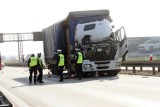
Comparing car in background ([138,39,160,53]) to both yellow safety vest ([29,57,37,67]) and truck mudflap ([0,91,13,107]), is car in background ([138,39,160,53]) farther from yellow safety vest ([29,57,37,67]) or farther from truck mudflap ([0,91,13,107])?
truck mudflap ([0,91,13,107])

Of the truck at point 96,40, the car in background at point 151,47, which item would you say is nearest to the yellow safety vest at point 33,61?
the truck at point 96,40

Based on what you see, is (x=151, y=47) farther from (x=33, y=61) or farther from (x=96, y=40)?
(x=33, y=61)

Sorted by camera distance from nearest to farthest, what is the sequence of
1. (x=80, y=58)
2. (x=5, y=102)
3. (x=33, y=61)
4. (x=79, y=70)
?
(x=5, y=102) → (x=33, y=61) → (x=80, y=58) → (x=79, y=70)

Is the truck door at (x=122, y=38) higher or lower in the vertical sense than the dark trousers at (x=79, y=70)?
higher

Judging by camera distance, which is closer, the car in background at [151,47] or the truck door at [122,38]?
the truck door at [122,38]

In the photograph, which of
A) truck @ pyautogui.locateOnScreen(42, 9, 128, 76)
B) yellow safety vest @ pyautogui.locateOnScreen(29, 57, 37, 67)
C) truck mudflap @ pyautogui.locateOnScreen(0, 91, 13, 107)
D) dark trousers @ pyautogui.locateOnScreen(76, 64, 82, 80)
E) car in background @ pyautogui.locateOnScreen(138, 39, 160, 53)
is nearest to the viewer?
truck mudflap @ pyautogui.locateOnScreen(0, 91, 13, 107)

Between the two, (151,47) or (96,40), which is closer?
(96,40)

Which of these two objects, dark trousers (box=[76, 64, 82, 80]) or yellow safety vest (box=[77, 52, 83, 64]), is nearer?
yellow safety vest (box=[77, 52, 83, 64])

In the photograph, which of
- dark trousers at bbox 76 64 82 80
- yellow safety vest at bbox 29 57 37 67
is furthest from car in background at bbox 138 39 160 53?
yellow safety vest at bbox 29 57 37 67

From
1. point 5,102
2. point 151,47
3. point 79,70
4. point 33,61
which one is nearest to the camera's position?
point 5,102

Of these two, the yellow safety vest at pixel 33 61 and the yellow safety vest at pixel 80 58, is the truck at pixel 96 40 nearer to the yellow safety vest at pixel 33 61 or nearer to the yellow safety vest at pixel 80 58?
the yellow safety vest at pixel 80 58

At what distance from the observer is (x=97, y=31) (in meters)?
21.3

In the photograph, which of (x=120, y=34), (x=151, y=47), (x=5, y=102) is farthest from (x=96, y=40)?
(x=151, y=47)

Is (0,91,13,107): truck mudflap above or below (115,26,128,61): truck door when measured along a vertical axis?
below
